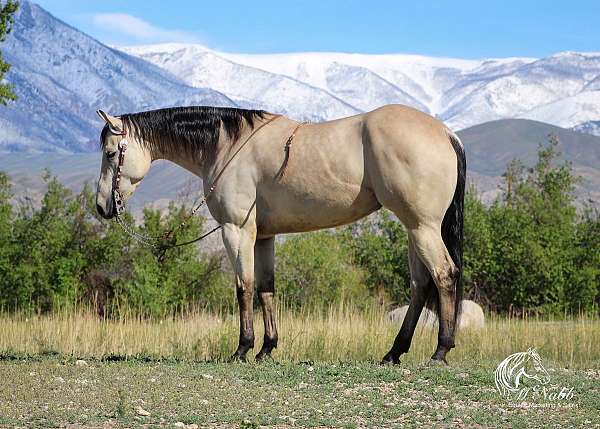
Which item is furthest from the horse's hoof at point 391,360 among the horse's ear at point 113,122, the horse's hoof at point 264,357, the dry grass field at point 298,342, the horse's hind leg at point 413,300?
the horse's ear at point 113,122

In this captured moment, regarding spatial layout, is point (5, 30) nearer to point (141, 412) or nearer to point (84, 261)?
point (84, 261)

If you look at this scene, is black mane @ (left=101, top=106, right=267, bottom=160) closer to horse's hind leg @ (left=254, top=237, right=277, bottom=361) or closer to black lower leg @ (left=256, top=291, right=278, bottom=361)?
horse's hind leg @ (left=254, top=237, right=277, bottom=361)

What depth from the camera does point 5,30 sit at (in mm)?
18766

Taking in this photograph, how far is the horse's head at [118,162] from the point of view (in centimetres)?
1012

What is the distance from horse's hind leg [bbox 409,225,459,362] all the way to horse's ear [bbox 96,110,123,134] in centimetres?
320

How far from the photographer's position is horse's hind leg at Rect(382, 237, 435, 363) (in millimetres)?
9391

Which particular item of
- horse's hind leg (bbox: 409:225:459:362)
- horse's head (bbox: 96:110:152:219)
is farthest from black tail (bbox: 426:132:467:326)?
horse's head (bbox: 96:110:152:219)

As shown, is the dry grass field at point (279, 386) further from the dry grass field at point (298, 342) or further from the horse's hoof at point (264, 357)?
the horse's hoof at point (264, 357)

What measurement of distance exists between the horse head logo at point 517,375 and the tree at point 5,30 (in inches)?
475

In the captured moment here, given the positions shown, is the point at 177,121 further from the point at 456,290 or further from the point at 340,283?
the point at 340,283

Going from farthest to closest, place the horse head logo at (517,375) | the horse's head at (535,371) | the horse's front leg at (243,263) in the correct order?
the horse's front leg at (243,263)
the horse's head at (535,371)
the horse head logo at (517,375)

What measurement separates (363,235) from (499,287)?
325 cm

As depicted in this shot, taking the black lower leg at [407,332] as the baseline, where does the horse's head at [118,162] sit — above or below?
above

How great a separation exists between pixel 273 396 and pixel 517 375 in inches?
80.0
